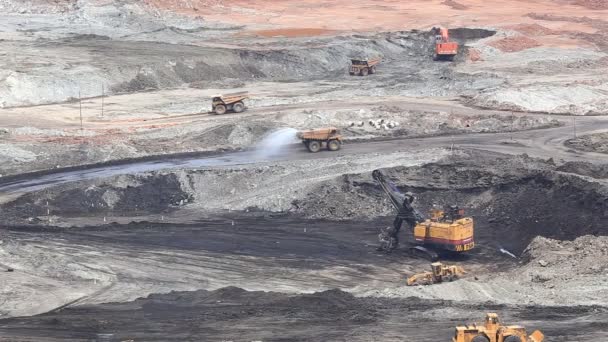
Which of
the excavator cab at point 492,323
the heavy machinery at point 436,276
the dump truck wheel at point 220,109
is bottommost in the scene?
the heavy machinery at point 436,276

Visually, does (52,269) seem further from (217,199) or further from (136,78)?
(136,78)

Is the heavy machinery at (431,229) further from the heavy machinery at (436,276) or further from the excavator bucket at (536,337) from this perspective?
the excavator bucket at (536,337)

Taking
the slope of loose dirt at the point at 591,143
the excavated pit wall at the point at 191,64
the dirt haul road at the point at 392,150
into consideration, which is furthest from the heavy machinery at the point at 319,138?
the excavated pit wall at the point at 191,64

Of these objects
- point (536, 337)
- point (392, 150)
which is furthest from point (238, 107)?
point (536, 337)

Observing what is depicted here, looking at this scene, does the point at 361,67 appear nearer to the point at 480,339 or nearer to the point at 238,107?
the point at 238,107

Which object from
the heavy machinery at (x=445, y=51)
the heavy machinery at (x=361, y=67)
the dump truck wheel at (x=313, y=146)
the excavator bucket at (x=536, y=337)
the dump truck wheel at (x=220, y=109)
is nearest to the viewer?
the excavator bucket at (x=536, y=337)

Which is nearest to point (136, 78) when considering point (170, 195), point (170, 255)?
point (170, 195)

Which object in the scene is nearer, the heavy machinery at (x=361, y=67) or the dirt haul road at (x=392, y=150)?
the dirt haul road at (x=392, y=150)
